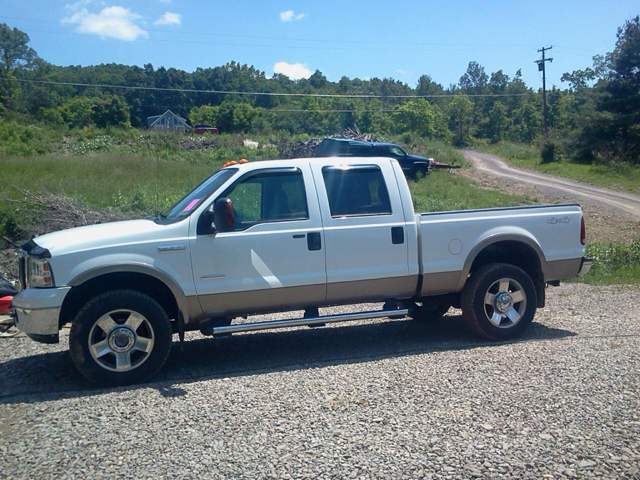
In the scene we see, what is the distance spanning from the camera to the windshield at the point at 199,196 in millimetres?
6441

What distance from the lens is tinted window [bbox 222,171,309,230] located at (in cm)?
651

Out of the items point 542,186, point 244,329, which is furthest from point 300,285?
point 542,186

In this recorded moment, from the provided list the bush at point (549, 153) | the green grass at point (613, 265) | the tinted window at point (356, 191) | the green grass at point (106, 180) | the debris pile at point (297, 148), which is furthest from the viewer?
the bush at point (549, 153)

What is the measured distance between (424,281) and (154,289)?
2889mm

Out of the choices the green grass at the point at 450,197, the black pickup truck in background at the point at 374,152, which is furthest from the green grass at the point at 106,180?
the green grass at the point at 450,197

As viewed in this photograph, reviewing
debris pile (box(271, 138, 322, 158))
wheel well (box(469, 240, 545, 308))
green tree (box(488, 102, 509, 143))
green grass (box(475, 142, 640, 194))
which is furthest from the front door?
green tree (box(488, 102, 509, 143))

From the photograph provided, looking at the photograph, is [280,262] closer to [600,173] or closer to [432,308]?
[432,308]

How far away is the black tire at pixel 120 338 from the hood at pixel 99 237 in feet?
1.58

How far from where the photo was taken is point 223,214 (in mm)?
6047

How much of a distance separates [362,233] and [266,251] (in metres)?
1.06

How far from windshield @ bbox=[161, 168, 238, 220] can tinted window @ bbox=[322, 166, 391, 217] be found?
107 cm

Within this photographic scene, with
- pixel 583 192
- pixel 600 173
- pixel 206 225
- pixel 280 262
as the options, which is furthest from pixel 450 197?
pixel 600 173

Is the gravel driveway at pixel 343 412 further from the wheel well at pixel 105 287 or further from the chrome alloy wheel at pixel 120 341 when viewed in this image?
the wheel well at pixel 105 287

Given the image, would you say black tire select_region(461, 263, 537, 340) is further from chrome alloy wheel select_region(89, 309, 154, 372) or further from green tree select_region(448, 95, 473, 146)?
green tree select_region(448, 95, 473, 146)
